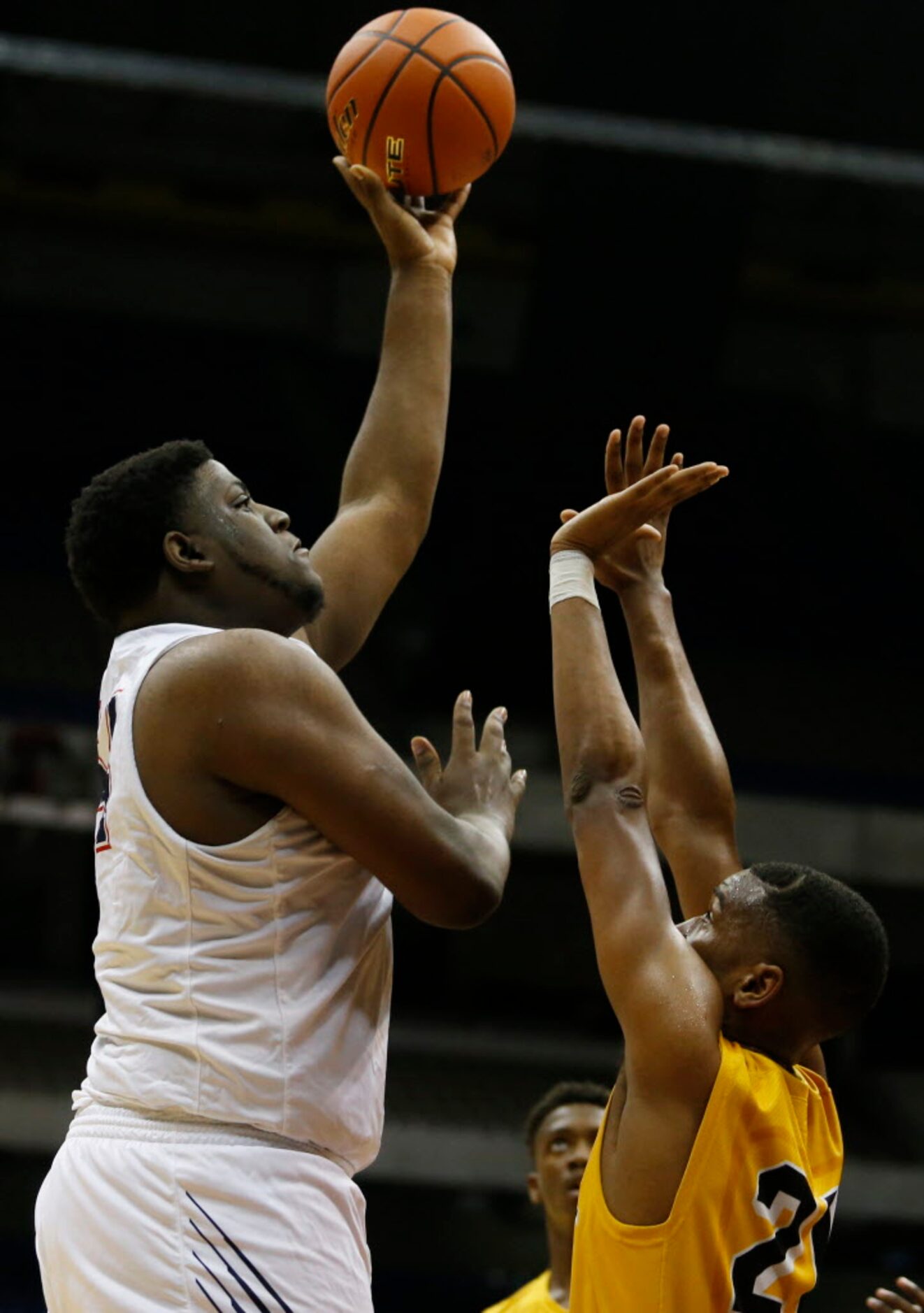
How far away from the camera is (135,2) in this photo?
43.3 ft

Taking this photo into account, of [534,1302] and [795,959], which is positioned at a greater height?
[795,959]

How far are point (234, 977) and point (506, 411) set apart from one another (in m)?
12.1

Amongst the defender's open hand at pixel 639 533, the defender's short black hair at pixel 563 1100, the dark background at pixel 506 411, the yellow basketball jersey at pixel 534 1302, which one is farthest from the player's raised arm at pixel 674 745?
the dark background at pixel 506 411

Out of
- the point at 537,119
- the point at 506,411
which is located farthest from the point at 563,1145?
the point at 506,411

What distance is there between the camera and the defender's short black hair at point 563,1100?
5858 millimetres

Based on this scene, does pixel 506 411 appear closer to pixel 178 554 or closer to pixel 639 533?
pixel 639 533

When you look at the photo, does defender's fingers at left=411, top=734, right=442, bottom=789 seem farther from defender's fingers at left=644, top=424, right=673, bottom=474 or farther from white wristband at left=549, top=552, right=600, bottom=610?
defender's fingers at left=644, top=424, right=673, bottom=474

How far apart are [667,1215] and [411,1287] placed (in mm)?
9670

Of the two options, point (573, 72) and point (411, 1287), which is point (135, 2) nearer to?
point (573, 72)

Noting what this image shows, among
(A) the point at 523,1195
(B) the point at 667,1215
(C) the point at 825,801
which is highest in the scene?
(B) the point at 667,1215

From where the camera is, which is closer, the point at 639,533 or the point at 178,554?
the point at 178,554

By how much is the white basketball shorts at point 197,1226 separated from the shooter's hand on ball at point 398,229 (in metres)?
1.97

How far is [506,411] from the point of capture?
14.4 m

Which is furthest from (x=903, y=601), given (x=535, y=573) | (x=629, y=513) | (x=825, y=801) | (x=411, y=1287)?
(x=629, y=513)
